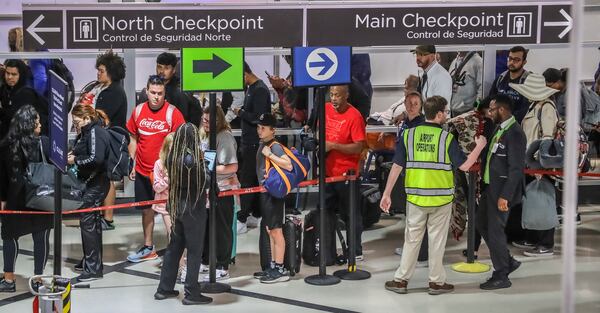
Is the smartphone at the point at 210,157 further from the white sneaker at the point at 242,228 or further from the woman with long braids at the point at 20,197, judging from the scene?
the white sneaker at the point at 242,228

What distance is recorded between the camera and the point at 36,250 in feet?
29.0

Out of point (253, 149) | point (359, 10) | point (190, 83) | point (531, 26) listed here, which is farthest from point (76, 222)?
point (531, 26)

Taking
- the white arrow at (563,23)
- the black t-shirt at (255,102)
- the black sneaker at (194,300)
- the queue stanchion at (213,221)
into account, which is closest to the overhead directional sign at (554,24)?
the white arrow at (563,23)

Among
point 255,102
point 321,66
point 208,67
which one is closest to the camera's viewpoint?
point 208,67

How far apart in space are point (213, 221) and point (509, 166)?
8.63ft

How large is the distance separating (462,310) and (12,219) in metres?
3.88

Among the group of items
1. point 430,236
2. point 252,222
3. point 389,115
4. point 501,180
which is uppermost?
point 389,115

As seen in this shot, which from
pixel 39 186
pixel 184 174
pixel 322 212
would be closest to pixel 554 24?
pixel 322 212

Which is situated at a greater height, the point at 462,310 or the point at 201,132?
the point at 201,132

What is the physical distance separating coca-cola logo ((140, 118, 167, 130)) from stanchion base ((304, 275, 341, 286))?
6.87ft

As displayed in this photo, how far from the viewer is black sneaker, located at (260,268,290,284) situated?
9.12 meters

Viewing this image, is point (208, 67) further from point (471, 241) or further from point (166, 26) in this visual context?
point (471, 241)

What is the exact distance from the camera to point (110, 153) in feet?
30.0

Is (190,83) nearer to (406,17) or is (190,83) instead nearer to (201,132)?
(201,132)
